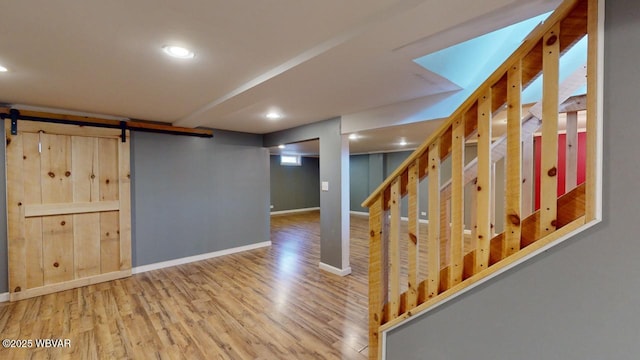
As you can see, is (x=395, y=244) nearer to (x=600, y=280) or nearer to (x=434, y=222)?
(x=434, y=222)

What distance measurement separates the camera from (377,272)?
1823 mm

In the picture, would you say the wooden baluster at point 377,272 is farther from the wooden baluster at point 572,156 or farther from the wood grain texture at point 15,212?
the wood grain texture at point 15,212

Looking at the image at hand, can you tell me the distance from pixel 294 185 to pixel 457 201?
855 cm

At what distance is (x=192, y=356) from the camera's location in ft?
6.87

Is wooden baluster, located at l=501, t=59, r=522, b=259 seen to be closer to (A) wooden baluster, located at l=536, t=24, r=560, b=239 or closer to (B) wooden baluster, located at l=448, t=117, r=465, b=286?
(A) wooden baluster, located at l=536, t=24, r=560, b=239

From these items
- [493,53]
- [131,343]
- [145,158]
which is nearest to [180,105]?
[145,158]

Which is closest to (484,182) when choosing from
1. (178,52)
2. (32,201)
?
(178,52)

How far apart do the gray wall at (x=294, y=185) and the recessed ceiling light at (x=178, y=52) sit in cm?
733

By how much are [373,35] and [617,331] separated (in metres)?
1.63

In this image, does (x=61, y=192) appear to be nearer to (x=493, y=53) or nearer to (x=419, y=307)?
(x=419, y=307)

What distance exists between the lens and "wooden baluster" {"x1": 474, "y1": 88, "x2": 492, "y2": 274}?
4.21ft

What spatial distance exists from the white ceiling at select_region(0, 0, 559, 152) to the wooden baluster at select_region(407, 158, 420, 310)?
0.75m

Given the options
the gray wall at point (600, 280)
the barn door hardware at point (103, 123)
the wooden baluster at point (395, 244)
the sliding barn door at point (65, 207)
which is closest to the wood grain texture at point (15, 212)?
the sliding barn door at point (65, 207)

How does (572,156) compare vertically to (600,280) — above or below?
above
